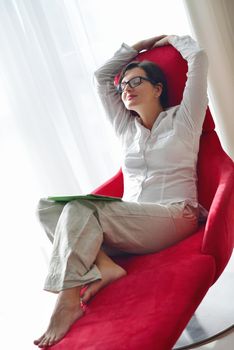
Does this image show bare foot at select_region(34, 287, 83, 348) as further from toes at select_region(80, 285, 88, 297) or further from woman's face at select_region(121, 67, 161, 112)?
woman's face at select_region(121, 67, 161, 112)

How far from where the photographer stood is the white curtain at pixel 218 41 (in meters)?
1.98

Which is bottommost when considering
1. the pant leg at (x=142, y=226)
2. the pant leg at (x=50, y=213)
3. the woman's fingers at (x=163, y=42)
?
the pant leg at (x=142, y=226)

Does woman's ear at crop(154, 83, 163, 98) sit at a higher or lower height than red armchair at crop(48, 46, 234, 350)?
higher

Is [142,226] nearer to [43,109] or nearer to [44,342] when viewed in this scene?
[44,342]

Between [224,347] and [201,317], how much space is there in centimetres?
20

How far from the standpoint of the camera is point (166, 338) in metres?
0.94

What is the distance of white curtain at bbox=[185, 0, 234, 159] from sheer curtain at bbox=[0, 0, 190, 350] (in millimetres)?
102

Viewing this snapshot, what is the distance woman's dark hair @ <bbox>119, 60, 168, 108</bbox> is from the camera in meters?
1.63

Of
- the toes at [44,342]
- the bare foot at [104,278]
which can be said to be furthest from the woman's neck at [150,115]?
the toes at [44,342]

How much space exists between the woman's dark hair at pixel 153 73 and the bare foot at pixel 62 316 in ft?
2.92

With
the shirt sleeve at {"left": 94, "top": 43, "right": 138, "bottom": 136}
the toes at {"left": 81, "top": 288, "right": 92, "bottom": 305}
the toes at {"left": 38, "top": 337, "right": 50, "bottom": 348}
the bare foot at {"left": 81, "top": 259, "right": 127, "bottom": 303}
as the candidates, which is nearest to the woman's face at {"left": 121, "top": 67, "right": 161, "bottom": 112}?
the shirt sleeve at {"left": 94, "top": 43, "right": 138, "bottom": 136}

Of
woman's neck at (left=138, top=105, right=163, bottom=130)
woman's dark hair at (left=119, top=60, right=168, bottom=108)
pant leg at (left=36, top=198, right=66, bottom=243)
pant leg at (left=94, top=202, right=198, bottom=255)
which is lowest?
pant leg at (left=94, top=202, right=198, bottom=255)

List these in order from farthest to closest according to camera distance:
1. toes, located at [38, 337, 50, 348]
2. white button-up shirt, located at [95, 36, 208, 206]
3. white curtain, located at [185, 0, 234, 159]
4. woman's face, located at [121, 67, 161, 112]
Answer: white curtain, located at [185, 0, 234, 159], woman's face, located at [121, 67, 161, 112], white button-up shirt, located at [95, 36, 208, 206], toes, located at [38, 337, 50, 348]

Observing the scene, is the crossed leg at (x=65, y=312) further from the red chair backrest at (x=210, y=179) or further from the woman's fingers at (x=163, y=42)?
the woman's fingers at (x=163, y=42)
